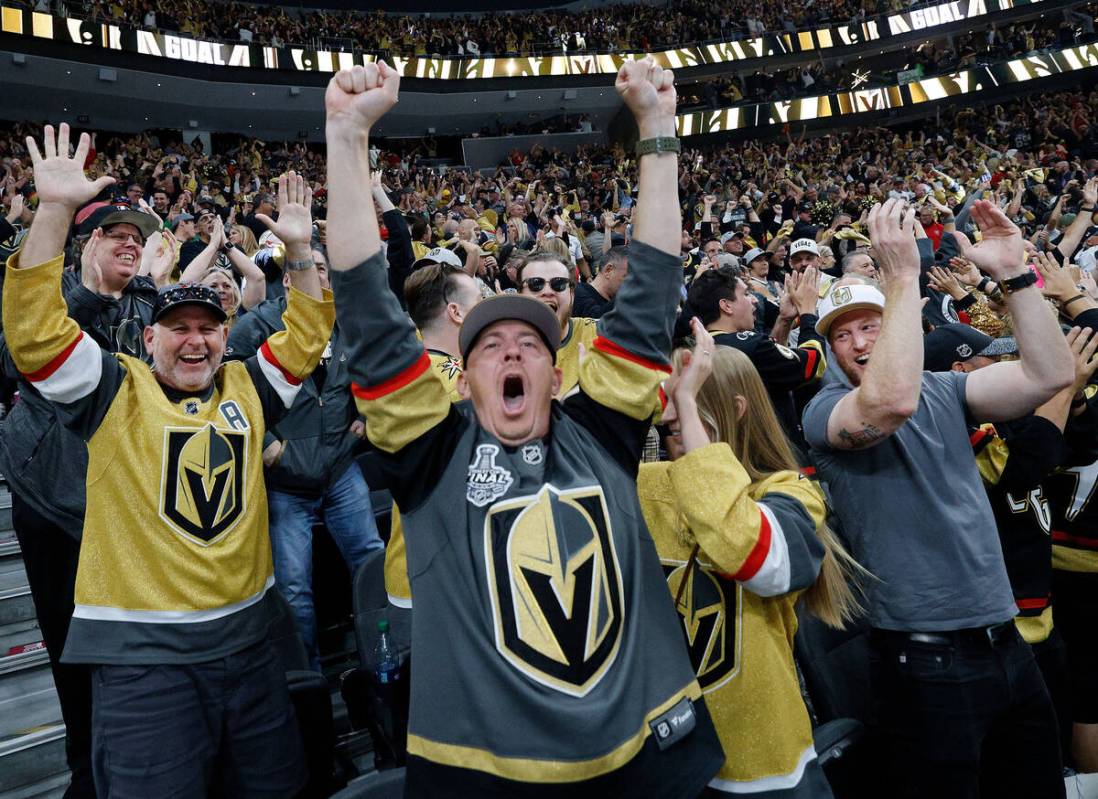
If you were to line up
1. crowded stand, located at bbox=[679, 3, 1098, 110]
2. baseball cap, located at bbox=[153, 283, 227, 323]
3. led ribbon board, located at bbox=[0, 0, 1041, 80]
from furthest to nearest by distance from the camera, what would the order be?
1. crowded stand, located at bbox=[679, 3, 1098, 110]
2. led ribbon board, located at bbox=[0, 0, 1041, 80]
3. baseball cap, located at bbox=[153, 283, 227, 323]

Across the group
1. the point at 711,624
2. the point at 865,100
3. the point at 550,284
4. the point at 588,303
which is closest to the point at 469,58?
the point at 865,100

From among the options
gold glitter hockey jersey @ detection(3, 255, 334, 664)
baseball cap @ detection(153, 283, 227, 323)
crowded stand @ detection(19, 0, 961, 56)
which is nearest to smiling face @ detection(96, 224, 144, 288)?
baseball cap @ detection(153, 283, 227, 323)

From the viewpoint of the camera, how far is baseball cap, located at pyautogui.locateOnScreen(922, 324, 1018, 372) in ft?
9.31

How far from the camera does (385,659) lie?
2488 mm

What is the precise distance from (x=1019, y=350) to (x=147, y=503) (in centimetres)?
234

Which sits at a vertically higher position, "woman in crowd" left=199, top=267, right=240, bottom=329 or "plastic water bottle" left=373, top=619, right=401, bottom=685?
"woman in crowd" left=199, top=267, right=240, bottom=329

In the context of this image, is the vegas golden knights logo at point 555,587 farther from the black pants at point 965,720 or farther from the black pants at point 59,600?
the black pants at point 59,600

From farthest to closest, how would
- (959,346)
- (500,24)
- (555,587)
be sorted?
(500,24) → (959,346) → (555,587)

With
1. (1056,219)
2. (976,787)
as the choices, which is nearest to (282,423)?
(976,787)

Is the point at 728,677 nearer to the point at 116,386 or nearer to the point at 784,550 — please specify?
the point at 784,550

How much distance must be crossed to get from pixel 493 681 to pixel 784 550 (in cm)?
64

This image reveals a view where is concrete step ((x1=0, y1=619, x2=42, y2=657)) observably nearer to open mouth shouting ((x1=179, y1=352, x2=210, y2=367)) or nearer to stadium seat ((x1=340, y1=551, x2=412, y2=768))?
stadium seat ((x1=340, y1=551, x2=412, y2=768))

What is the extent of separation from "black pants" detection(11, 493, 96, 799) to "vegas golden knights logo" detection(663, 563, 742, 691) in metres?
2.02

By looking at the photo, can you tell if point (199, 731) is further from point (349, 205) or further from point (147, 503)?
point (349, 205)
